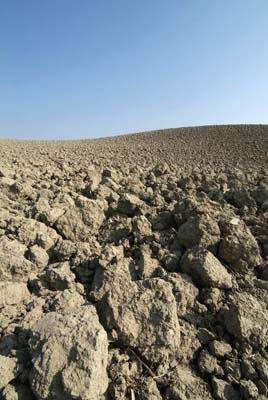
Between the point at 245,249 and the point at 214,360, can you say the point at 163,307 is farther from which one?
the point at 245,249

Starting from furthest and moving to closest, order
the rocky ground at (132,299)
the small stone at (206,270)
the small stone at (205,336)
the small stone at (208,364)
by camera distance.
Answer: the small stone at (206,270) < the small stone at (205,336) < the small stone at (208,364) < the rocky ground at (132,299)

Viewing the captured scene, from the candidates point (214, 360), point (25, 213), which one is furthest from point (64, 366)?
point (25, 213)

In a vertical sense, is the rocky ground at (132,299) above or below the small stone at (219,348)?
above

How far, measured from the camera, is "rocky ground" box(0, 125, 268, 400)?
4.37 ft

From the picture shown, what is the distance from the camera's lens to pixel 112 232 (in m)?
2.39

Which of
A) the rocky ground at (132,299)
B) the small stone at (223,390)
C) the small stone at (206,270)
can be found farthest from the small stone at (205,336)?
the small stone at (206,270)

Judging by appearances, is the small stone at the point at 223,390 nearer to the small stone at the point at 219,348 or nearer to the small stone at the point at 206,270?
the small stone at the point at 219,348

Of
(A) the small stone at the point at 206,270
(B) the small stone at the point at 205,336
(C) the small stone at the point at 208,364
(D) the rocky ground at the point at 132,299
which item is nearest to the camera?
(D) the rocky ground at the point at 132,299

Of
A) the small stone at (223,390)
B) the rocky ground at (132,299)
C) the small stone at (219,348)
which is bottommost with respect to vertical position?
the small stone at (223,390)

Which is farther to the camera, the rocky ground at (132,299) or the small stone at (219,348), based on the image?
the small stone at (219,348)

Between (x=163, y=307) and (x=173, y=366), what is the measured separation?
277 millimetres

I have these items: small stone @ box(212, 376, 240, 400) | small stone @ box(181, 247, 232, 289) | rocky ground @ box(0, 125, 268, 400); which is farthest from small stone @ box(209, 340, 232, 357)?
small stone @ box(181, 247, 232, 289)

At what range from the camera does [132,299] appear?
5.29 feet

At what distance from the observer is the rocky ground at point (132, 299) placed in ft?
4.37
